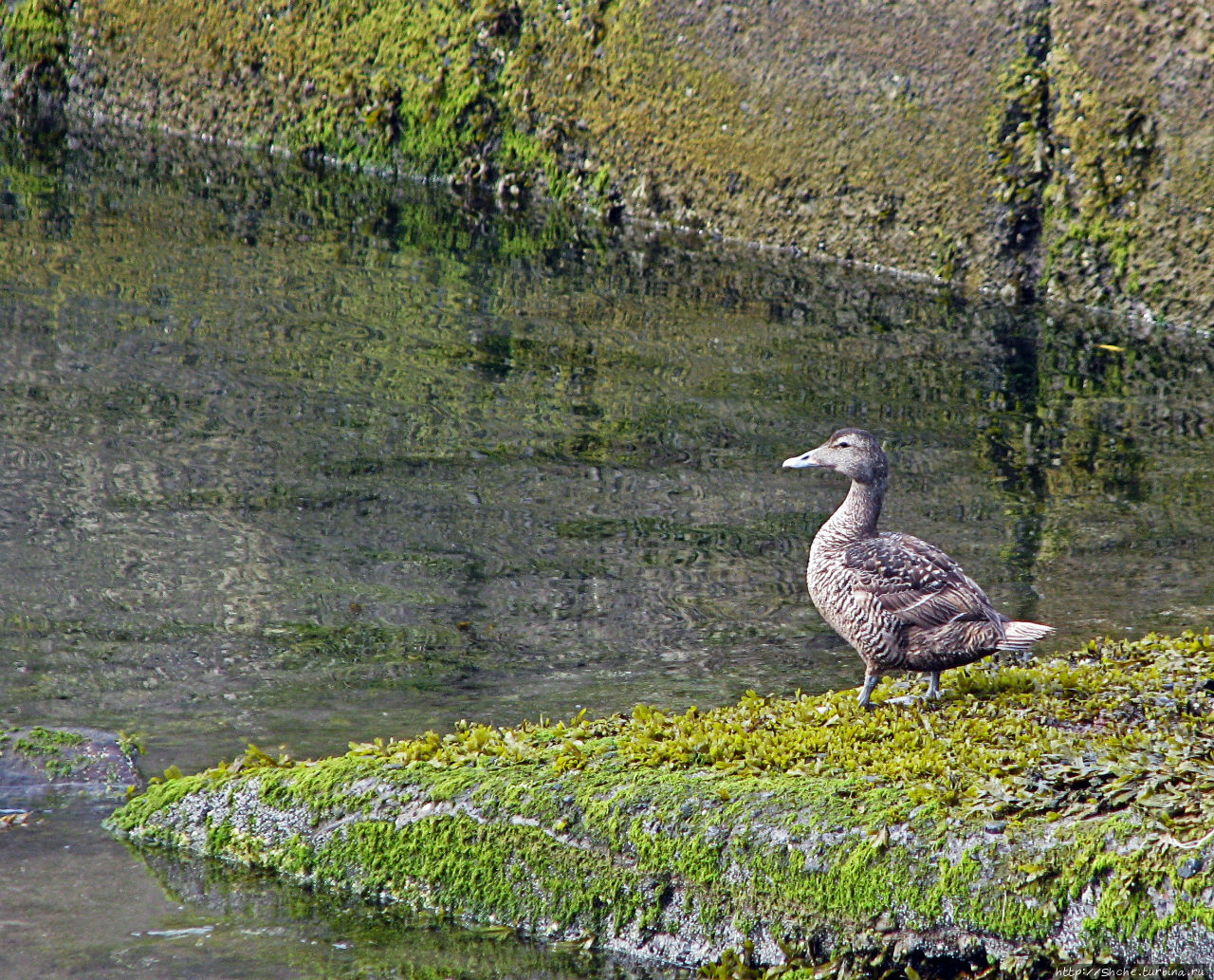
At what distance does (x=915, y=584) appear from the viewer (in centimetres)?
561

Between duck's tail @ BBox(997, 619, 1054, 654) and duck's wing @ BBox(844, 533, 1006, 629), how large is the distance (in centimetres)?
5

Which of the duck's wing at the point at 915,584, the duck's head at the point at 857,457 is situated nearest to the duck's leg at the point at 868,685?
the duck's wing at the point at 915,584

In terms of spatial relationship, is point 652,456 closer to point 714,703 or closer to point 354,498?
point 354,498

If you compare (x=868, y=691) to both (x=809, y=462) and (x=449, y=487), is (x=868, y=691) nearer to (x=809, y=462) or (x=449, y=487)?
(x=809, y=462)

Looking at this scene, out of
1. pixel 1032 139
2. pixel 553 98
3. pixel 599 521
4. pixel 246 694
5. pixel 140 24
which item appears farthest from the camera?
pixel 140 24

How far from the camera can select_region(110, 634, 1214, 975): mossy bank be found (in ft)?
14.1

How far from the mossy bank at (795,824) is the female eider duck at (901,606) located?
8.2 inches

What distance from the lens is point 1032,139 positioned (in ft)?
45.0

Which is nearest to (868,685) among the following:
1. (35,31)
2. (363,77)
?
(363,77)

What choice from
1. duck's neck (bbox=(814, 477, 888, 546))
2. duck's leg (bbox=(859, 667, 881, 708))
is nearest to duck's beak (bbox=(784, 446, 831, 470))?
duck's neck (bbox=(814, 477, 888, 546))

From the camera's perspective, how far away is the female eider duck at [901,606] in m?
5.47

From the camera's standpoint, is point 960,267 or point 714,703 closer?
point 714,703

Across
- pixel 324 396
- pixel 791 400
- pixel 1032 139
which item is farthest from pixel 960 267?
pixel 324 396

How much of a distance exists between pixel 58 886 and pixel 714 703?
289 cm
